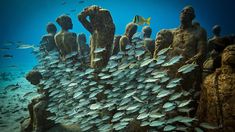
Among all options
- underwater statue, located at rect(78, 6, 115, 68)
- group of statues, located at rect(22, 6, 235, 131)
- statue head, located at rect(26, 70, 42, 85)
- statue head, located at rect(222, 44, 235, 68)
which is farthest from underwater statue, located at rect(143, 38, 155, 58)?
statue head, located at rect(26, 70, 42, 85)

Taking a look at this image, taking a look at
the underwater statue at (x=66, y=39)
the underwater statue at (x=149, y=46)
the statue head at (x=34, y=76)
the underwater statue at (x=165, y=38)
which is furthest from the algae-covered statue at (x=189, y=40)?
the statue head at (x=34, y=76)

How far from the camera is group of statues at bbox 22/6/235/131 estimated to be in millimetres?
5619

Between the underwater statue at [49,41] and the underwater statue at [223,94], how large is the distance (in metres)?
9.66

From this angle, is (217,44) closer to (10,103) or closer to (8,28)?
(10,103)

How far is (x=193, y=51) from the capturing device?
7797 millimetres

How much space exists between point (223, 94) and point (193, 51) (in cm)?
249

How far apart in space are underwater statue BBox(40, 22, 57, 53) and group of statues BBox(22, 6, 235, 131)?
5 centimetres

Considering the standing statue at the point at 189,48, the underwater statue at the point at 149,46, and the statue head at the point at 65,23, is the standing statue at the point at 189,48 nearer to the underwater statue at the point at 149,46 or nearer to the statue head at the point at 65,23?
the underwater statue at the point at 149,46

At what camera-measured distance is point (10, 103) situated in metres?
17.9

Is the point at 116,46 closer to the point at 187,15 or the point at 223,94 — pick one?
the point at 187,15

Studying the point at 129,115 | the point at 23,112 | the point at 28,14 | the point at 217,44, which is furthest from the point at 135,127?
the point at 28,14

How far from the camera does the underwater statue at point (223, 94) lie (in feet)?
17.9

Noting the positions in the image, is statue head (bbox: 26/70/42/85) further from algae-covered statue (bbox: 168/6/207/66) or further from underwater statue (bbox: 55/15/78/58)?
algae-covered statue (bbox: 168/6/207/66)

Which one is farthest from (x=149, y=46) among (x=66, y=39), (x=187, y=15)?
(x=66, y=39)
